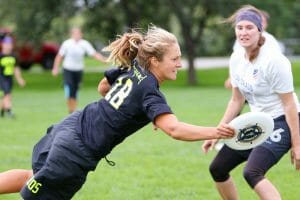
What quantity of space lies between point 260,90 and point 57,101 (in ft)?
53.5

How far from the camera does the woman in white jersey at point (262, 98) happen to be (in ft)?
17.3

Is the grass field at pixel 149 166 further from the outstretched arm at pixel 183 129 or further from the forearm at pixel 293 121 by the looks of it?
the outstretched arm at pixel 183 129

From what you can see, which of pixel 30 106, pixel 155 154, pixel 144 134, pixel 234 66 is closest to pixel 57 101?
pixel 30 106

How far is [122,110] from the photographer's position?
4434mm

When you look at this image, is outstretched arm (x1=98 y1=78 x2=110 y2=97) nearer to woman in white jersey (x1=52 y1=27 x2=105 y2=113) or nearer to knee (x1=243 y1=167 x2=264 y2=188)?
knee (x1=243 y1=167 x2=264 y2=188)

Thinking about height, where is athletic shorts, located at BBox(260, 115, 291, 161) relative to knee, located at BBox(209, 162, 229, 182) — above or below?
above

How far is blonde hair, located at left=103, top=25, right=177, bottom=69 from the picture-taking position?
4500 mm

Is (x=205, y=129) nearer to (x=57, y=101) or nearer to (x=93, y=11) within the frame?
(x=57, y=101)

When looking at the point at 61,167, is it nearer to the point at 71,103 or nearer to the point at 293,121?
the point at 293,121

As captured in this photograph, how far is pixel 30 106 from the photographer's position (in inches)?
761

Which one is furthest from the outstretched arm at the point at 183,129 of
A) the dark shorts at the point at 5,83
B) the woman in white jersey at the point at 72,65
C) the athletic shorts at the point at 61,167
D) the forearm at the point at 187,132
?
the dark shorts at the point at 5,83

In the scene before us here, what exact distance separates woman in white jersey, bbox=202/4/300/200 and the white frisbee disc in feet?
1.48

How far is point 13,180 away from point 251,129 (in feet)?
5.77

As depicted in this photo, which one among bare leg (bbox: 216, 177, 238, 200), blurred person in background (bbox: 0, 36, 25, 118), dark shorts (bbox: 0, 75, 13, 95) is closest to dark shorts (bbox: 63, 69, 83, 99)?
blurred person in background (bbox: 0, 36, 25, 118)
